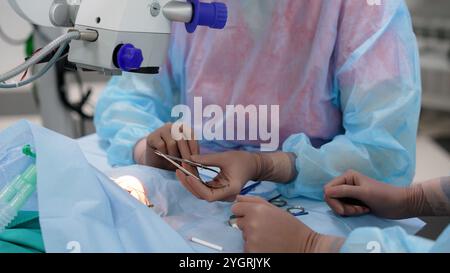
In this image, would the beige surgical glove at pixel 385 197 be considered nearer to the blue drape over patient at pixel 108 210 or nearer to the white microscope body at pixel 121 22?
the blue drape over patient at pixel 108 210

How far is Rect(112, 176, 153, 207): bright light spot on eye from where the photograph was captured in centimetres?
109

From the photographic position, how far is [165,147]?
1237mm

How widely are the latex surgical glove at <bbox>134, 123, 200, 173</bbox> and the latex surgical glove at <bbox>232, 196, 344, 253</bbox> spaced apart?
0.99 ft

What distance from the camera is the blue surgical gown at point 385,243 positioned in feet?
2.59

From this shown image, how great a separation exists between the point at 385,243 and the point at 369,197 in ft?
0.97

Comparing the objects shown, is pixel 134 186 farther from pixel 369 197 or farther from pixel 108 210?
pixel 369 197

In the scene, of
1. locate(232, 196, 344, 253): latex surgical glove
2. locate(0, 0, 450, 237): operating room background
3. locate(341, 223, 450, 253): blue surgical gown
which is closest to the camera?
locate(341, 223, 450, 253): blue surgical gown

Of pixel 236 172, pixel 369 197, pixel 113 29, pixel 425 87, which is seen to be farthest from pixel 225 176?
pixel 425 87

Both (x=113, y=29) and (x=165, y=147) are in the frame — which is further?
(x=165, y=147)

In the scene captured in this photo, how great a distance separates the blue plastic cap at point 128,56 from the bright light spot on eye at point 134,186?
300 millimetres

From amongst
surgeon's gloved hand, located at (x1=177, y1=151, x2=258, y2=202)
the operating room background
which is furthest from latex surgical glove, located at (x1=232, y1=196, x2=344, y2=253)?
the operating room background

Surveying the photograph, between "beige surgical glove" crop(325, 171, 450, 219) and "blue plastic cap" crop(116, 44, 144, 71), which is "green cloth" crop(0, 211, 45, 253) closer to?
"blue plastic cap" crop(116, 44, 144, 71)

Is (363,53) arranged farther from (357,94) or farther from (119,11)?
(119,11)
